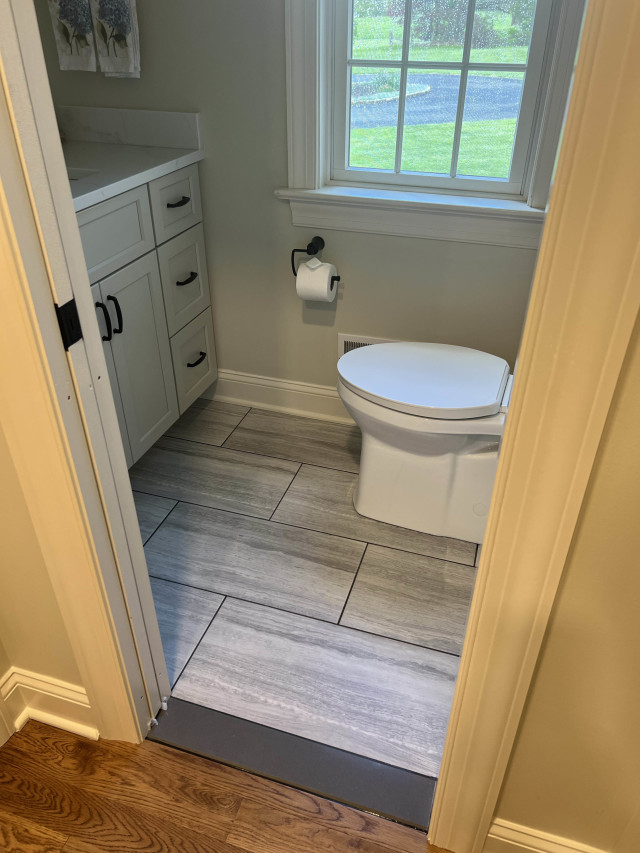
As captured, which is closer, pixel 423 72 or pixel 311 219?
pixel 423 72

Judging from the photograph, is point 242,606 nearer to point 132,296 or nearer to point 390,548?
point 390,548

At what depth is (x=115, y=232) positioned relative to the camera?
1.73 m

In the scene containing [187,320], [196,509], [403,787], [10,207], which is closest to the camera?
[10,207]

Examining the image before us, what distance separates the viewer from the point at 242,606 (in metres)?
1.68

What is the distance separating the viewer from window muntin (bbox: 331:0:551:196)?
1.78 m

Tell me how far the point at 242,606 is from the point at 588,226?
1.33 m

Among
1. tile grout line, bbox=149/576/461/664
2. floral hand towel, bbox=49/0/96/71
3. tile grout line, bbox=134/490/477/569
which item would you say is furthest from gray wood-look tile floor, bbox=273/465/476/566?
floral hand towel, bbox=49/0/96/71

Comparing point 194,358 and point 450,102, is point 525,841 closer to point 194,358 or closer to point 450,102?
point 194,358

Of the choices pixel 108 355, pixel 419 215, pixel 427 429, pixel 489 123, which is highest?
pixel 489 123

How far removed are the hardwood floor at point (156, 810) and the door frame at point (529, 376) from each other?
0.67ft

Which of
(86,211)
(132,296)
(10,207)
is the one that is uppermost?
(10,207)

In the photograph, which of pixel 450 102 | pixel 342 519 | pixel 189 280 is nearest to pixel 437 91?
pixel 450 102

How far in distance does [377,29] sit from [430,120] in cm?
29

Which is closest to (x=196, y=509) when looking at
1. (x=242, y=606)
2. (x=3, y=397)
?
(x=242, y=606)
